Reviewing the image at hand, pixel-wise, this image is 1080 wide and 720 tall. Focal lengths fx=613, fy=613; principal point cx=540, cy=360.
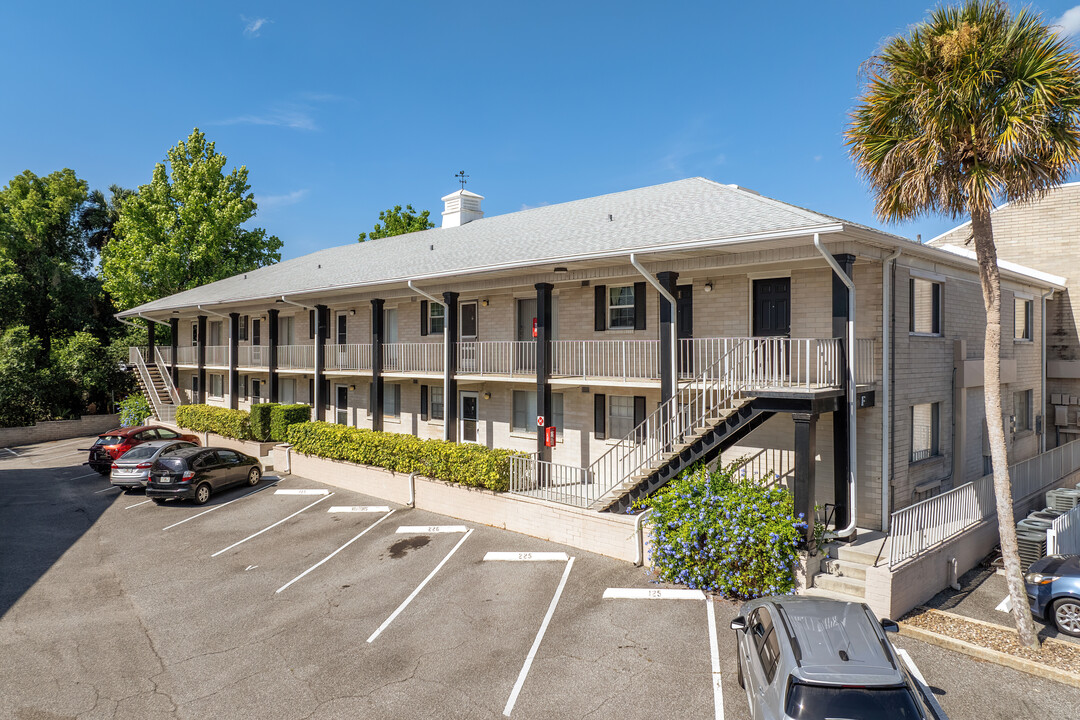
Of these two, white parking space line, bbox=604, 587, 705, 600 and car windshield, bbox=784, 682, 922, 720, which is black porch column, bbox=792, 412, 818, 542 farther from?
car windshield, bbox=784, 682, 922, 720

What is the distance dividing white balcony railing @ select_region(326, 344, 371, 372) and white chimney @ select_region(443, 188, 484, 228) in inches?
283

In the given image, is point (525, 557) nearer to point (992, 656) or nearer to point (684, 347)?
point (684, 347)

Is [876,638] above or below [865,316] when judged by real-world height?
below

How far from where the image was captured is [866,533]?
1184 cm

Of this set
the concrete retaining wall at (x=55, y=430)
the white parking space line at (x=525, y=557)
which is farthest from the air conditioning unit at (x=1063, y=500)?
the concrete retaining wall at (x=55, y=430)

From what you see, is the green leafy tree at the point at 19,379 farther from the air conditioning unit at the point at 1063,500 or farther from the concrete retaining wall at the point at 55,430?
the air conditioning unit at the point at 1063,500

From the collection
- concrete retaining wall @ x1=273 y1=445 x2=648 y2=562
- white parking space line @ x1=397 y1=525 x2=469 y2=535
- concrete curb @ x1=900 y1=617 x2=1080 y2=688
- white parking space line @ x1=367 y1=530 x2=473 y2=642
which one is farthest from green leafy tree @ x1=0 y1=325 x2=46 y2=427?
concrete curb @ x1=900 y1=617 x2=1080 y2=688

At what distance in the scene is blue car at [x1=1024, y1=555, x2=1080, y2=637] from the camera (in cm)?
976

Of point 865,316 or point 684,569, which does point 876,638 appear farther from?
point 865,316

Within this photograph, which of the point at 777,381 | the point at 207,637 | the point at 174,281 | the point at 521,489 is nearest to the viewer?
the point at 207,637

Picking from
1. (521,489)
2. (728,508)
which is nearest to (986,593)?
(728,508)

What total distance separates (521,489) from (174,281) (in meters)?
30.7

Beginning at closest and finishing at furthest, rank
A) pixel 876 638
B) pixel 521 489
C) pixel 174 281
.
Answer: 1. pixel 876 638
2. pixel 521 489
3. pixel 174 281

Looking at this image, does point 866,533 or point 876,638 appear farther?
point 866,533
